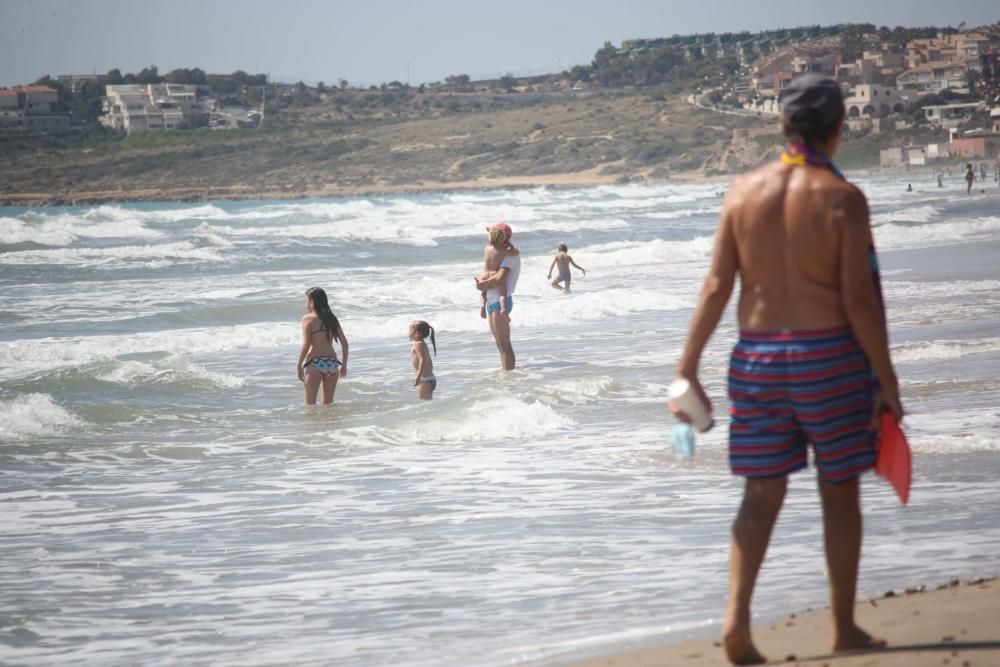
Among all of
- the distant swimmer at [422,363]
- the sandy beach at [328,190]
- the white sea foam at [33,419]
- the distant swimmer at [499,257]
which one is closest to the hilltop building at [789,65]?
the sandy beach at [328,190]

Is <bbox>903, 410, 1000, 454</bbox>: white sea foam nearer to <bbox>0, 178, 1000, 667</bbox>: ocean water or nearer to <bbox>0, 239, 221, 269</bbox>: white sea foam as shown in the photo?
<bbox>0, 178, 1000, 667</bbox>: ocean water

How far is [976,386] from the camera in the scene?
960cm

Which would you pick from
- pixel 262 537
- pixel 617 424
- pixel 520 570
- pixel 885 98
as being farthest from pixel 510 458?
pixel 885 98

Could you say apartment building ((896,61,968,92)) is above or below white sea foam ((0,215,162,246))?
above

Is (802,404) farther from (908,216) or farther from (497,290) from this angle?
(908,216)

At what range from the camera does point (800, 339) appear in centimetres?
346

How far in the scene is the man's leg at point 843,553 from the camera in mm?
3557

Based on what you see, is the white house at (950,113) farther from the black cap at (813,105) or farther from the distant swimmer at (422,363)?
the black cap at (813,105)

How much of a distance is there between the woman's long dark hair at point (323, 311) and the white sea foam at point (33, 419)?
2058 millimetres

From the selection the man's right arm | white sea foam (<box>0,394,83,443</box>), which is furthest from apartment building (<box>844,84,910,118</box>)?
the man's right arm

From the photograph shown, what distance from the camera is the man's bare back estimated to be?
3430 millimetres

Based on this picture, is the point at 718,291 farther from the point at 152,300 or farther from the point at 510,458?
the point at 152,300

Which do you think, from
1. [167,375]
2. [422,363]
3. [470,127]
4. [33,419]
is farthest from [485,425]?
[470,127]

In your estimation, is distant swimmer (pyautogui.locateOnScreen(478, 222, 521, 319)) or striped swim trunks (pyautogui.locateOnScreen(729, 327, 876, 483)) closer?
striped swim trunks (pyautogui.locateOnScreen(729, 327, 876, 483))
